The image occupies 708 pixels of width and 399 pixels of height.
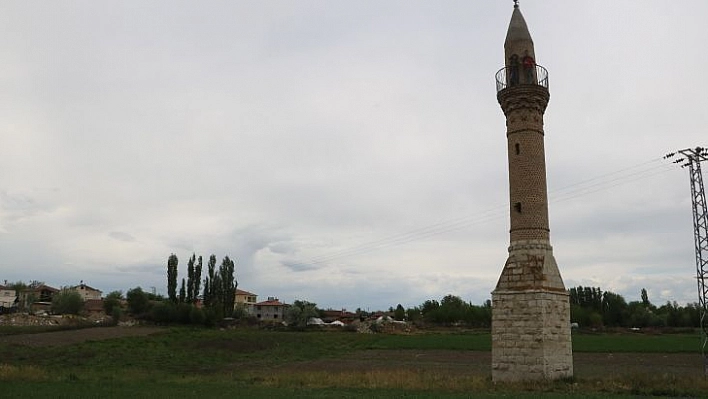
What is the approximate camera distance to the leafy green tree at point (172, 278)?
254ft

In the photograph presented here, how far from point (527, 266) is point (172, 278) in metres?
65.6

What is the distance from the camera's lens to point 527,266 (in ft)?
69.7

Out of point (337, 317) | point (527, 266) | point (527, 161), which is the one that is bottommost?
point (337, 317)

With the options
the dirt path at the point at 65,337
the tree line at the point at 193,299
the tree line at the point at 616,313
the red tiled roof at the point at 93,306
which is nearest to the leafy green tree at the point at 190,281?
the tree line at the point at 193,299

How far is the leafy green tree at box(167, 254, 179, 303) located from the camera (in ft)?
254

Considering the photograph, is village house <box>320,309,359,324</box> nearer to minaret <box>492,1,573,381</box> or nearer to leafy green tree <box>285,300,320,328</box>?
leafy green tree <box>285,300,320,328</box>

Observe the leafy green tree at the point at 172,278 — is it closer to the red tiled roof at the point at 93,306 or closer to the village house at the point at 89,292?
the red tiled roof at the point at 93,306

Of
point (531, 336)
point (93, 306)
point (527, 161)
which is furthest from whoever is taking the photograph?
point (93, 306)

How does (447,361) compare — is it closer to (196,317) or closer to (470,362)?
(470,362)

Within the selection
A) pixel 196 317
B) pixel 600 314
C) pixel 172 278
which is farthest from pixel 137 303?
pixel 600 314

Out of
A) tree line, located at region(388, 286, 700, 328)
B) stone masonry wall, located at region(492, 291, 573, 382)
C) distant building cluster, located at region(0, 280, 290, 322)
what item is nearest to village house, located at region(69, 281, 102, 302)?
distant building cluster, located at region(0, 280, 290, 322)

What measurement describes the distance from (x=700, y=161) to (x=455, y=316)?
83.4m

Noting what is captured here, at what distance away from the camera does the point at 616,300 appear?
104000mm

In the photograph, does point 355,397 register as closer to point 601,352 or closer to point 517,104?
point 517,104
